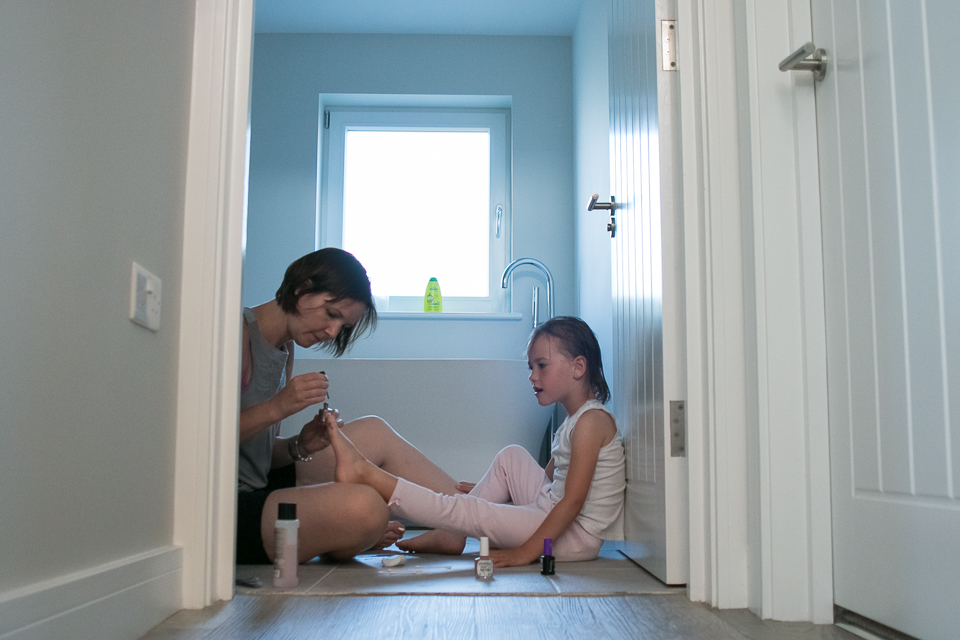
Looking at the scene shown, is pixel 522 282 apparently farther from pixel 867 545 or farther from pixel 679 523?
pixel 867 545

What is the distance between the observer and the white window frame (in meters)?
3.83

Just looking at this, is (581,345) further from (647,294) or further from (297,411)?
(297,411)

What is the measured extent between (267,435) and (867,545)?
132 centimetres

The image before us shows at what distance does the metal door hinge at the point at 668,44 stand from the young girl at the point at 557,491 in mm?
814

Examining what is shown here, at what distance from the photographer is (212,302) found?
1.47 m

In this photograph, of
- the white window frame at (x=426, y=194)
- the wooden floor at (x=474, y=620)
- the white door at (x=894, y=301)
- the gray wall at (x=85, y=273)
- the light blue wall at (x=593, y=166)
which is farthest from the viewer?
the white window frame at (x=426, y=194)

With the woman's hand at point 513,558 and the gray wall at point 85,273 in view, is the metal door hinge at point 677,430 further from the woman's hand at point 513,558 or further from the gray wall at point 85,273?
the gray wall at point 85,273

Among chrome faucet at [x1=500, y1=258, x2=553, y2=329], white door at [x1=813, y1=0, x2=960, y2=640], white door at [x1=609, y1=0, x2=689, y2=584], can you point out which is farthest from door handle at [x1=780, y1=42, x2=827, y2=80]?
chrome faucet at [x1=500, y1=258, x2=553, y2=329]

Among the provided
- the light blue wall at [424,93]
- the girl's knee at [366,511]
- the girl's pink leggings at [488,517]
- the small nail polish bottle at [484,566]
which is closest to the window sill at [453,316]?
the light blue wall at [424,93]

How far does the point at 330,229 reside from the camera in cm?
387

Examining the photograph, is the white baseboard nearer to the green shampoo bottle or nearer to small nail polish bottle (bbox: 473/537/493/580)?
small nail polish bottle (bbox: 473/537/493/580)

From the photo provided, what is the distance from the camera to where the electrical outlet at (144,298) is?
48.6 inches

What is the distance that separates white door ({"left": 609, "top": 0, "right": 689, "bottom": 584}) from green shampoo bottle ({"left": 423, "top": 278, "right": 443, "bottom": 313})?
1666 millimetres

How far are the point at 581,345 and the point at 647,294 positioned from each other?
459mm
